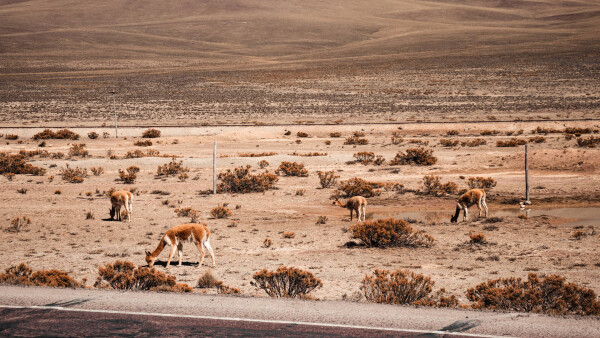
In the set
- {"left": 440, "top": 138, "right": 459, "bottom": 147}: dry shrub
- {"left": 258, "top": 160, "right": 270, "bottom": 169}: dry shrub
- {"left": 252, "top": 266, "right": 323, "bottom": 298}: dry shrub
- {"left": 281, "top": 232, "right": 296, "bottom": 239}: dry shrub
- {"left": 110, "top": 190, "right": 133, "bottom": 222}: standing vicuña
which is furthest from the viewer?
{"left": 440, "top": 138, "right": 459, "bottom": 147}: dry shrub

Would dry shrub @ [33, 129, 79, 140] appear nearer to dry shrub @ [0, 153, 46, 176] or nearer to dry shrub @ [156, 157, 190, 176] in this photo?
dry shrub @ [0, 153, 46, 176]

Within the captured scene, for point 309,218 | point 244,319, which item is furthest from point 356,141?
point 244,319

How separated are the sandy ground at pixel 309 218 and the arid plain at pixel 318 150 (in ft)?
0.28

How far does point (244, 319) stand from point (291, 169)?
1940 centimetres

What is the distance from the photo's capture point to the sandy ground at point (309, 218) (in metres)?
13.9

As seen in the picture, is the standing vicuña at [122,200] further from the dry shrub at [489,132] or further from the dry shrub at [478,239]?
the dry shrub at [489,132]

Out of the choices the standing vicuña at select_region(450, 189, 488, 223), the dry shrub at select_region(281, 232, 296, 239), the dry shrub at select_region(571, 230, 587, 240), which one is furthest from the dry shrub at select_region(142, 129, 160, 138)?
the dry shrub at select_region(571, 230, 587, 240)

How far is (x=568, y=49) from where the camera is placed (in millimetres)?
112188

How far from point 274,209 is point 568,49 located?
4121 inches

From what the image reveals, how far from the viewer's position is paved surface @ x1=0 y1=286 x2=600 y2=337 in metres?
8.41

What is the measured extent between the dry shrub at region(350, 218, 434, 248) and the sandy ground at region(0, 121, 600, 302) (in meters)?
0.44

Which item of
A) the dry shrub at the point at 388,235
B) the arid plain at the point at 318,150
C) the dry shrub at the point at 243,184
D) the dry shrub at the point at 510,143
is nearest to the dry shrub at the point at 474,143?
the arid plain at the point at 318,150

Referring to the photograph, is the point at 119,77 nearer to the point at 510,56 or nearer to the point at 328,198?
the point at 510,56

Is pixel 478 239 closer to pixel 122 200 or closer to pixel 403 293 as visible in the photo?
pixel 403 293
